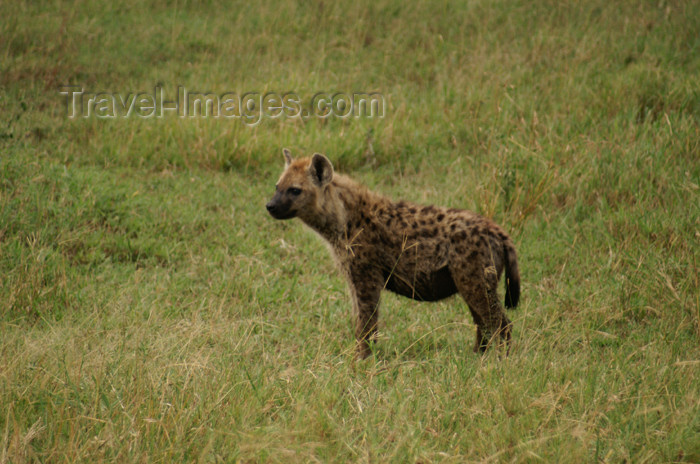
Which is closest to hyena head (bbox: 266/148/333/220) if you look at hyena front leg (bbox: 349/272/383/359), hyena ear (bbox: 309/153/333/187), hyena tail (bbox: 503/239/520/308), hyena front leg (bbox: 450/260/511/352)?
hyena ear (bbox: 309/153/333/187)

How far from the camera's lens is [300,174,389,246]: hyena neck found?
4.63 metres

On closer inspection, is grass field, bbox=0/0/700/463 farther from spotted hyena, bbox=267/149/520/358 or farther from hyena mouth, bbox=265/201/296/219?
hyena mouth, bbox=265/201/296/219

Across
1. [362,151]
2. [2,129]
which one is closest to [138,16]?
[2,129]

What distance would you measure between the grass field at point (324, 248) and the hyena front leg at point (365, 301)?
16 centimetres

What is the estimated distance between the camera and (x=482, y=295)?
13.5ft

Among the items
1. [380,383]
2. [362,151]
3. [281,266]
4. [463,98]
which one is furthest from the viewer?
[463,98]

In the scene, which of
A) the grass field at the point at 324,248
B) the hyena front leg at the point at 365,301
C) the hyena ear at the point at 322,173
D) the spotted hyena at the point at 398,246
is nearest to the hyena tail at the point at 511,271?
the spotted hyena at the point at 398,246

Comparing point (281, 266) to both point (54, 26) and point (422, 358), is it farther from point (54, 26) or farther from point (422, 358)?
point (54, 26)

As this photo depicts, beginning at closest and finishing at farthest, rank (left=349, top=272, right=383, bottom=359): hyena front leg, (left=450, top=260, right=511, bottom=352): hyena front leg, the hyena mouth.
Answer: (left=450, top=260, right=511, bottom=352): hyena front leg < (left=349, top=272, right=383, bottom=359): hyena front leg < the hyena mouth

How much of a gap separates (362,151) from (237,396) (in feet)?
13.7

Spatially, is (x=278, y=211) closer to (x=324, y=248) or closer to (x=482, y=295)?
(x=324, y=248)

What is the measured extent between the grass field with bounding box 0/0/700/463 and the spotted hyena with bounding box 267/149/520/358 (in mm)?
235

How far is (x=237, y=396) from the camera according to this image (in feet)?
10.4

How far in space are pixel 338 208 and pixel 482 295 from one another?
43.4 inches
